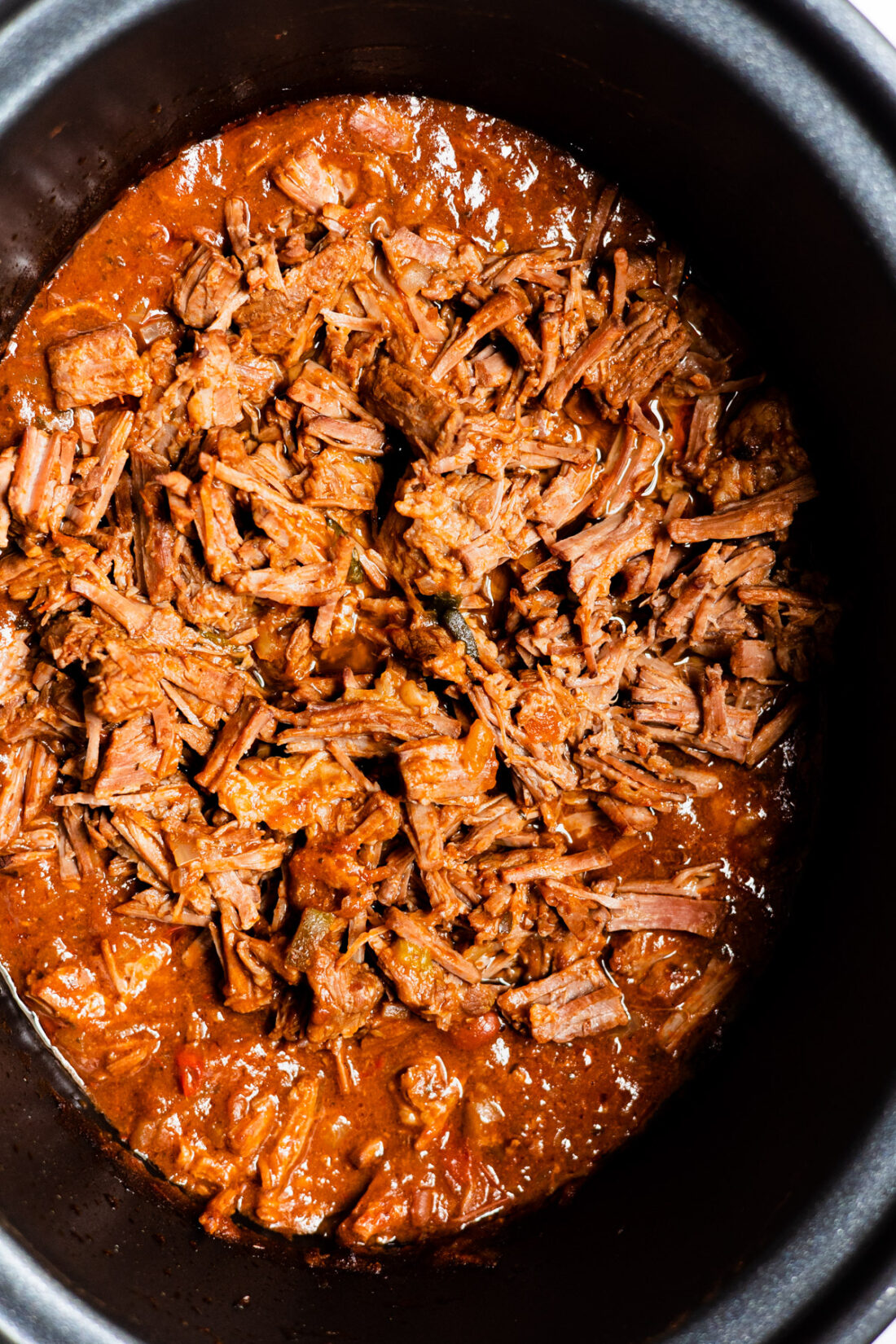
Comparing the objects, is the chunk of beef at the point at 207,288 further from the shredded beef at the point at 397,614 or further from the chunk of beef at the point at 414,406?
the chunk of beef at the point at 414,406

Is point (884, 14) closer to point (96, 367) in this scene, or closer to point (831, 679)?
point (831, 679)

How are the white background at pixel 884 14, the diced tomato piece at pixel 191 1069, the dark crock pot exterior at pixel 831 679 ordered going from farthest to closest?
the diced tomato piece at pixel 191 1069 < the white background at pixel 884 14 < the dark crock pot exterior at pixel 831 679

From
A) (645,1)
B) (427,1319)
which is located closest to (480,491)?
(645,1)

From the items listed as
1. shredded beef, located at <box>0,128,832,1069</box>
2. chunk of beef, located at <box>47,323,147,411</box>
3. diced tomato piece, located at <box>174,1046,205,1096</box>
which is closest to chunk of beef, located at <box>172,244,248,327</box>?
shredded beef, located at <box>0,128,832,1069</box>

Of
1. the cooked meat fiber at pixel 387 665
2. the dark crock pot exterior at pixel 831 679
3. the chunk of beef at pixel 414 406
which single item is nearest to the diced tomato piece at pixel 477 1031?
the cooked meat fiber at pixel 387 665


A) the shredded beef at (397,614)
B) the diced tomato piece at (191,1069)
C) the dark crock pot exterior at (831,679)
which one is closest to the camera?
the dark crock pot exterior at (831,679)

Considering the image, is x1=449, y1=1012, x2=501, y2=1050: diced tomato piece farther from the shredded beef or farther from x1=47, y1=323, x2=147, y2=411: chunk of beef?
x1=47, y1=323, x2=147, y2=411: chunk of beef
